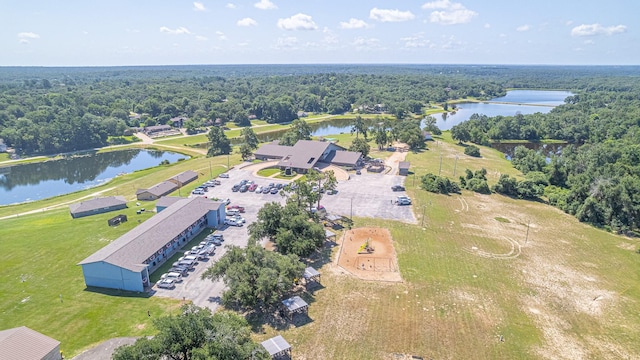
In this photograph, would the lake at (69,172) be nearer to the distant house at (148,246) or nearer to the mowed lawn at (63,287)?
the mowed lawn at (63,287)

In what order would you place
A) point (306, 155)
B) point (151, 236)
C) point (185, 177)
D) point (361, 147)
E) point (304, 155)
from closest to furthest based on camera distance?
point (151, 236)
point (185, 177)
point (306, 155)
point (304, 155)
point (361, 147)

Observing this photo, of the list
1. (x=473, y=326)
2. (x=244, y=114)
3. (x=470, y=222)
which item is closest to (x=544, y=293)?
(x=473, y=326)

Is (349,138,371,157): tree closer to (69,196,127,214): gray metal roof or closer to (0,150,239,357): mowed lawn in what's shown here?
(0,150,239,357): mowed lawn

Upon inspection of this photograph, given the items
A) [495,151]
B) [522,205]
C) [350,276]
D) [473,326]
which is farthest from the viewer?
[495,151]

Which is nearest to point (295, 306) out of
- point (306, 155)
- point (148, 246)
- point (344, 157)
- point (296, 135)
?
point (148, 246)

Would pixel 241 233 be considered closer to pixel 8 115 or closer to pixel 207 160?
pixel 207 160

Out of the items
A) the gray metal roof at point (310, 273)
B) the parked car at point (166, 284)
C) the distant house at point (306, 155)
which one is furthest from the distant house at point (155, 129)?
the gray metal roof at point (310, 273)

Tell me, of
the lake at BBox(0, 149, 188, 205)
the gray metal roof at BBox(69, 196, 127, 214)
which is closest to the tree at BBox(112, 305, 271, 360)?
the gray metal roof at BBox(69, 196, 127, 214)

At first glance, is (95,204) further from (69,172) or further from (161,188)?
(69,172)
